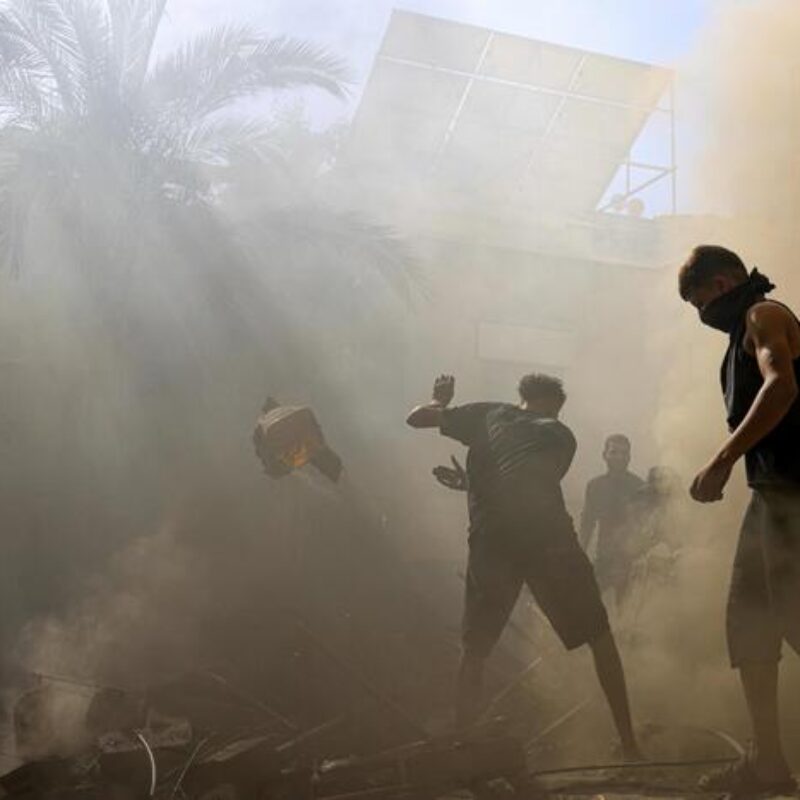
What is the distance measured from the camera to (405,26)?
13664 mm

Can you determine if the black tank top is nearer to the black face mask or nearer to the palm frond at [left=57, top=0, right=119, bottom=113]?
the black face mask

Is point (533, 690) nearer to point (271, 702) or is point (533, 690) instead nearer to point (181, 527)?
point (271, 702)

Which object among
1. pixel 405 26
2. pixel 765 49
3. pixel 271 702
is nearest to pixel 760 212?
pixel 765 49

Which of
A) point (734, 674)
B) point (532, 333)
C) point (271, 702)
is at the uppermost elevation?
point (532, 333)

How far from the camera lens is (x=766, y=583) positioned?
121 inches

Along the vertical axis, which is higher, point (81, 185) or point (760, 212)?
point (81, 185)

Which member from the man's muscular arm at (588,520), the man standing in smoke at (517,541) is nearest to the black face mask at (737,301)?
the man standing in smoke at (517,541)

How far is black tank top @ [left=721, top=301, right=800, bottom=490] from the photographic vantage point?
2986mm

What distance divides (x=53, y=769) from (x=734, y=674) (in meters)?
Result: 3.13

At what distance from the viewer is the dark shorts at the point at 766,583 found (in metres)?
3.04

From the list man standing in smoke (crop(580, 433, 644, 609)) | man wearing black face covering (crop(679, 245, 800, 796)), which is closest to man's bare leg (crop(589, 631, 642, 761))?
man wearing black face covering (crop(679, 245, 800, 796))

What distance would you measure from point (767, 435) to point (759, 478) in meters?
0.15

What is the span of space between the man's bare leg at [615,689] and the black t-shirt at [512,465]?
0.52m

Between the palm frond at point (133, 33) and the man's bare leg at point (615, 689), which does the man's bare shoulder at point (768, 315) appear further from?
the palm frond at point (133, 33)
